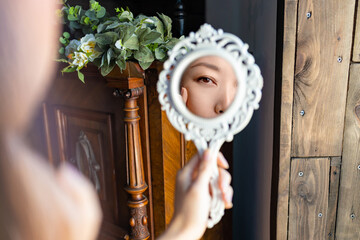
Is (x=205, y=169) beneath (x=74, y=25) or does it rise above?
beneath

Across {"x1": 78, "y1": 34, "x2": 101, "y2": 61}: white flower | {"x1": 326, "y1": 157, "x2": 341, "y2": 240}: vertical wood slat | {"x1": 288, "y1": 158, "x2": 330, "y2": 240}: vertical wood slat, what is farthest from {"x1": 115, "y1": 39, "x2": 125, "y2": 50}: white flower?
{"x1": 326, "y1": 157, "x2": 341, "y2": 240}: vertical wood slat

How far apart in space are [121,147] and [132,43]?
17.8 inches

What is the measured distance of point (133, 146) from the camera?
43.8 inches

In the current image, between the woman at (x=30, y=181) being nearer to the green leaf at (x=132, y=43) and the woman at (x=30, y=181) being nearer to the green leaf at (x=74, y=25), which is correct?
the green leaf at (x=132, y=43)

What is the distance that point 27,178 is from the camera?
0.51 m

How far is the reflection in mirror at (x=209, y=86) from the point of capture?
2.19 feet

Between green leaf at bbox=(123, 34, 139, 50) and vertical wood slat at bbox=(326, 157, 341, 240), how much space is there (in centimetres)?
78

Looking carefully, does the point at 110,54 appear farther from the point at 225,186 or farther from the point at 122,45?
the point at 225,186

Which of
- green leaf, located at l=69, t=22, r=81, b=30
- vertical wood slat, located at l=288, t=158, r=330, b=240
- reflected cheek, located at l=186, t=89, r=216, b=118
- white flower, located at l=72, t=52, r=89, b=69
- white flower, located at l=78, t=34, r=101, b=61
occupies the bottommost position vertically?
vertical wood slat, located at l=288, t=158, r=330, b=240

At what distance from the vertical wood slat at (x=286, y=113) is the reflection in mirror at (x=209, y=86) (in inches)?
12.2

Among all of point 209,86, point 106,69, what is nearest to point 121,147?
point 106,69

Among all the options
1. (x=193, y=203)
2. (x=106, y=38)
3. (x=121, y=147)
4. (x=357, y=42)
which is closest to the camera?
(x=193, y=203)

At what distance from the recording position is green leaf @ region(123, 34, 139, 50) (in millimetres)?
969

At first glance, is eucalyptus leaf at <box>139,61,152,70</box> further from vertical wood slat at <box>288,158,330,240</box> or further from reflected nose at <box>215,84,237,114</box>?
vertical wood slat at <box>288,158,330,240</box>
